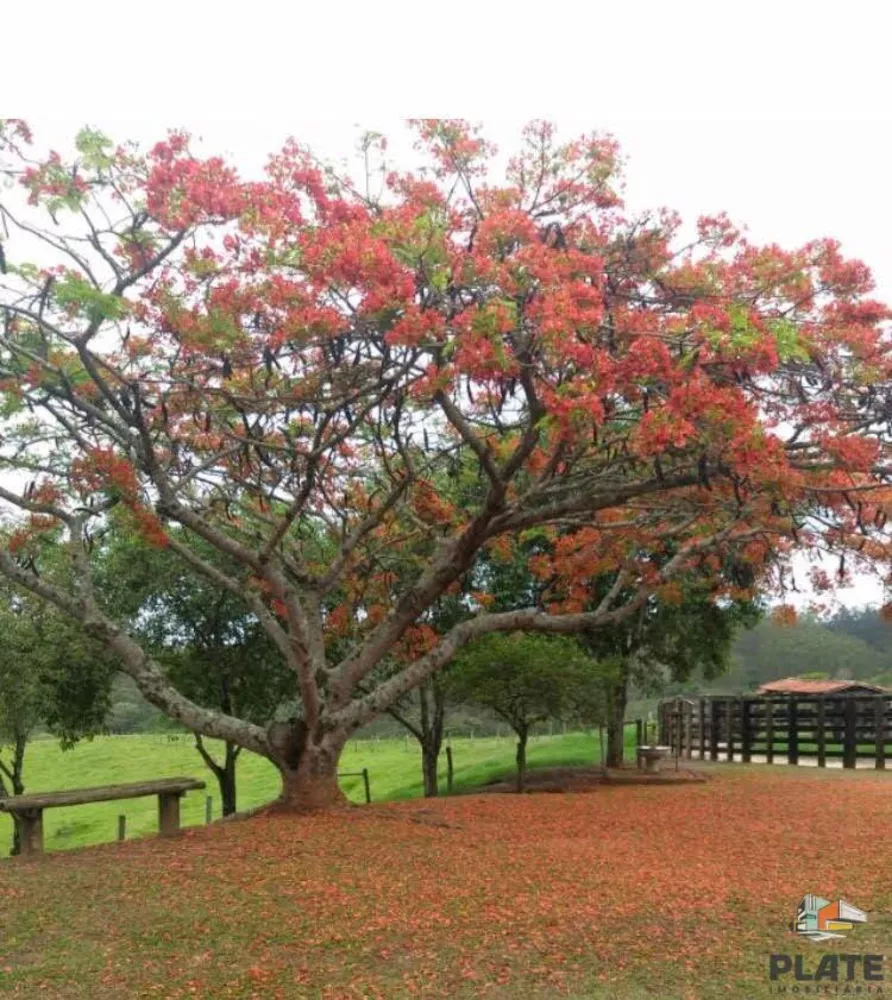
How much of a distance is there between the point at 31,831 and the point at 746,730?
17.5 metres

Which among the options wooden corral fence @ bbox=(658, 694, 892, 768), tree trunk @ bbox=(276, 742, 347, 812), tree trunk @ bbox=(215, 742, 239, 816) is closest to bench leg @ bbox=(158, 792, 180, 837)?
tree trunk @ bbox=(276, 742, 347, 812)

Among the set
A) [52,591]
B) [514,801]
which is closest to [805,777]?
[514,801]

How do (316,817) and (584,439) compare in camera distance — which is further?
(316,817)

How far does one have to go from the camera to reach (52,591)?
10.2 metres

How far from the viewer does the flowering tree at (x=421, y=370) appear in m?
8.18

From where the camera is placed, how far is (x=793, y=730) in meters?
20.5

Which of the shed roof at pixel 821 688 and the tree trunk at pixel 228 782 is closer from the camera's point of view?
the tree trunk at pixel 228 782

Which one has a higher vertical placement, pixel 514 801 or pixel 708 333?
pixel 708 333

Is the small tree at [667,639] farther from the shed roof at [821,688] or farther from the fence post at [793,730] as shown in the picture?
the shed roof at [821,688]

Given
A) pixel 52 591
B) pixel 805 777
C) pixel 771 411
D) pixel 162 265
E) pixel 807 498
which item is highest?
pixel 162 265

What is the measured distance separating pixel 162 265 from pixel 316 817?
606cm

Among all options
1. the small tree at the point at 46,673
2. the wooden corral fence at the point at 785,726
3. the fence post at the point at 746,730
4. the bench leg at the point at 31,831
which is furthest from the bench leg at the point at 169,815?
the fence post at the point at 746,730

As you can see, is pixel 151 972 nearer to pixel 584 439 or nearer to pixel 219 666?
pixel 584 439

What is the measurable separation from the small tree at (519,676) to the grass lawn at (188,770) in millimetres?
7154
